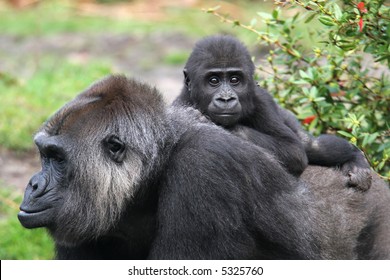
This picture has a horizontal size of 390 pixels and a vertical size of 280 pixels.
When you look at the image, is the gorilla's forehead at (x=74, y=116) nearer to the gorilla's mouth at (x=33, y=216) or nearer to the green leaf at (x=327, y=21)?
the gorilla's mouth at (x=33, y=216)

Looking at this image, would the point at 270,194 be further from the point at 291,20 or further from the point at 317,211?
the point at 291,20

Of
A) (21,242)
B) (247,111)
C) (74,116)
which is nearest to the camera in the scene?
(74,116)

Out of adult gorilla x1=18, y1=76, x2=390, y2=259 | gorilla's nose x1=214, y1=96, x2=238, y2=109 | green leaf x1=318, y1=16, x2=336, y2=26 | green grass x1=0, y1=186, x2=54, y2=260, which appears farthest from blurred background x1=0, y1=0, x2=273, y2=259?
green leaf x1=318, y1=16, x2=336, y2=26

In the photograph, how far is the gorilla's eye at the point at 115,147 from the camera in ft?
15.5

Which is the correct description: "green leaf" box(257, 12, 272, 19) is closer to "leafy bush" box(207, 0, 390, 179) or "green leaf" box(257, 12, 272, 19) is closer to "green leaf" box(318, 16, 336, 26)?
"leafy bush" box(207, 0, 390, 179)

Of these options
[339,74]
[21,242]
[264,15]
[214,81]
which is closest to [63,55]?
[21,242]

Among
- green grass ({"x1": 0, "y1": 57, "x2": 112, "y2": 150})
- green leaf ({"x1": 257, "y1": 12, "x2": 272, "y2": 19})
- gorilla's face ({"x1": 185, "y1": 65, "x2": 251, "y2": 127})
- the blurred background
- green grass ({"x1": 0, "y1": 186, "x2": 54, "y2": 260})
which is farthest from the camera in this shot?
green grass ({"x1": 0, "y1": 57, "x2": 112, "y2": 150})

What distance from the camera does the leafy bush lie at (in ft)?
17.2

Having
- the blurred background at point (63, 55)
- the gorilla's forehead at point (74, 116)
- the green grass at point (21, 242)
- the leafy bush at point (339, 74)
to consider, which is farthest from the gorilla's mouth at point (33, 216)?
the blurred background at point (63, 55)

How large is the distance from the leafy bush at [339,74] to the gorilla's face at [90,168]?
136cm

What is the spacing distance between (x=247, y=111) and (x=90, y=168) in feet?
→ 4.54

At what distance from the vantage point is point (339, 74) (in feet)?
20.5

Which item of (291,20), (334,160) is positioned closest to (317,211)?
(334,160)

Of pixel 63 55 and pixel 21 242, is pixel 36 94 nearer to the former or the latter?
pixel 63 55
